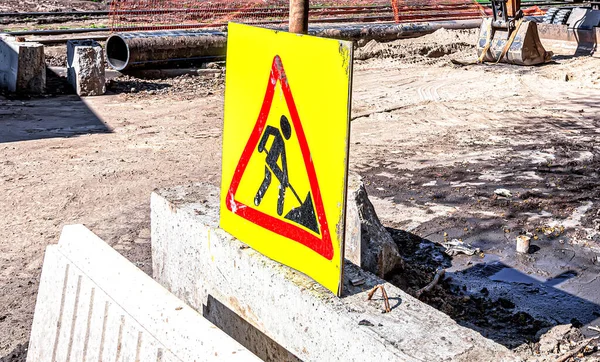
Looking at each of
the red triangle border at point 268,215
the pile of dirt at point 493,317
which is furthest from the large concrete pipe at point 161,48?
the red triangle border at point 268,215

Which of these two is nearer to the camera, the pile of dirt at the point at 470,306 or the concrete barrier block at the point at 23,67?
the pile of dirt at the point at 470,306

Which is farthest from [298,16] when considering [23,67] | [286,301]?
[23,67]

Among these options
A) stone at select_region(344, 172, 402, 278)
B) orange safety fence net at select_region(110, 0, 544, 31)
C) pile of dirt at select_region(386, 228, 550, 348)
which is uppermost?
orange safety fence net at select_region(110, 0, 544, 31)

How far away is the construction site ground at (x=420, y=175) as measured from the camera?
5793mm

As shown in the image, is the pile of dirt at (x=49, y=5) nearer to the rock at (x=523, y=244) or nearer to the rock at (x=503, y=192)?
the rock at (x=503, y=192)

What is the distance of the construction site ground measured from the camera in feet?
19.0

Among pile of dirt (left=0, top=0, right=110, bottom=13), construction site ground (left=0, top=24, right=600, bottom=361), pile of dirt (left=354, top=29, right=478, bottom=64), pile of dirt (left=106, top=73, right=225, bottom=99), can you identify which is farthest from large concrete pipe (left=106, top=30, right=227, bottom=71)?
pile of dirt (left=0, top=0, right=110, bottom=13)

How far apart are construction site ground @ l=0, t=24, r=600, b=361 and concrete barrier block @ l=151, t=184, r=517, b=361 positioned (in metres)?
1.30

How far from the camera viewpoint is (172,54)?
1533cm

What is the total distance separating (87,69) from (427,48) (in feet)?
29.1

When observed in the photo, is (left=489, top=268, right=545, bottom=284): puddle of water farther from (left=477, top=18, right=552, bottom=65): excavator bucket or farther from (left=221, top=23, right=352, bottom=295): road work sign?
(left=477, top=18, right=552, bottom=65): excavator bucket

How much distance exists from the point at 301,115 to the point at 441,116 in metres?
8.86

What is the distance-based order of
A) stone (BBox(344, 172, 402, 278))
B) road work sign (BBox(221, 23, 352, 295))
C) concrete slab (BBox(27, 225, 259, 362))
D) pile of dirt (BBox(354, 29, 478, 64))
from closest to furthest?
concrete slab (BBox(27, 225, 259, 362)) → road work sign (BBox(221, 23, 352, 295)) → stone (BBox(344, 172, 402, 278)) → pile of dirt (BBox(354, 29, 478, 64))

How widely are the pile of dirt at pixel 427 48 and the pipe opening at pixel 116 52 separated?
5.15 m
